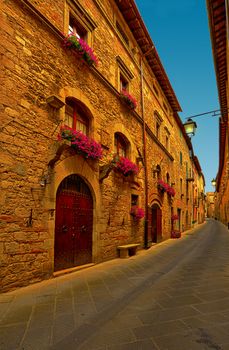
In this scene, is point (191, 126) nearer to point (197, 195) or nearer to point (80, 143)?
point (80, 143)

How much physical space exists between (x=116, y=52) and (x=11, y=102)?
19.6 feet

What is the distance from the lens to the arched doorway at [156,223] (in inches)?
478

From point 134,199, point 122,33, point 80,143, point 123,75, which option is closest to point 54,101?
point 80,143

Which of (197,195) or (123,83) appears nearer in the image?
(123,83)

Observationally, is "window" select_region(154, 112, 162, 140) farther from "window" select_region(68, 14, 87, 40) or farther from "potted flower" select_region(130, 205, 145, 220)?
"window" select_region(68, 14, 87, 40)

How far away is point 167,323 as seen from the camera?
3.03 meters

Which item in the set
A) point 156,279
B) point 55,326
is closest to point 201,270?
point 156,279

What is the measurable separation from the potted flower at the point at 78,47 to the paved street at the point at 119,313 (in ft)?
19.0

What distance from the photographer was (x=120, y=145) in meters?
9.00

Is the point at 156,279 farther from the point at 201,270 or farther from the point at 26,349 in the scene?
the point at 26,349

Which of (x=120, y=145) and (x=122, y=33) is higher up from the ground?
(x=122, y=33)

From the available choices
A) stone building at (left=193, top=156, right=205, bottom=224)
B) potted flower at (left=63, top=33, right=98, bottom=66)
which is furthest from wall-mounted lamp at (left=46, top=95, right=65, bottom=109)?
stone building at (left=193, top=156, right=205, bottom=224)

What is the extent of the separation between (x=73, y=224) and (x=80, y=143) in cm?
215

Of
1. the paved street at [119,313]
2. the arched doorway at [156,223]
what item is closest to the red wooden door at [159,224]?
the arched doorway at [156,223]
